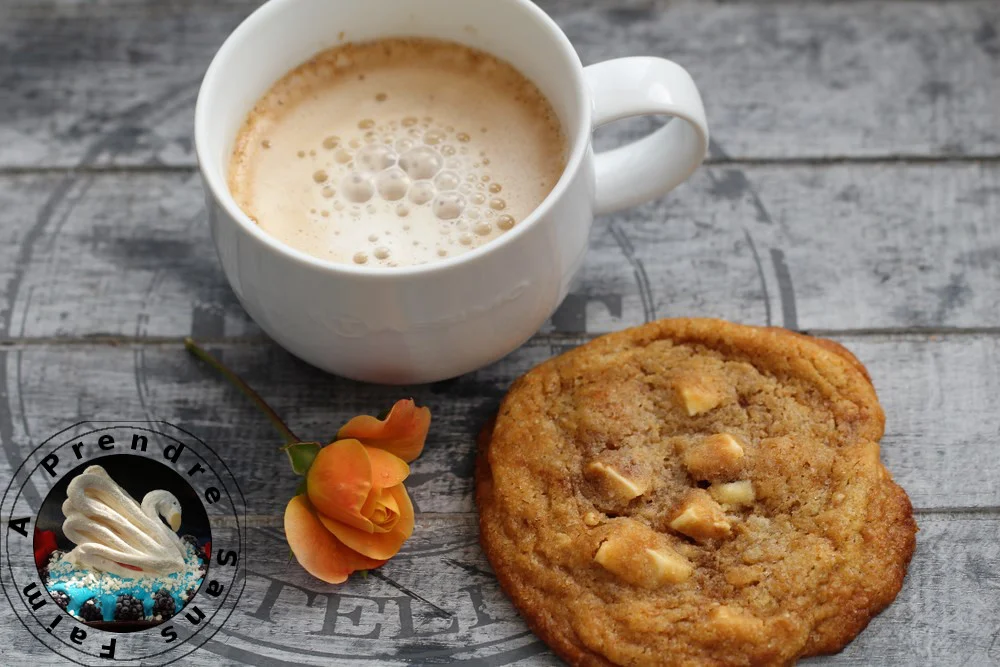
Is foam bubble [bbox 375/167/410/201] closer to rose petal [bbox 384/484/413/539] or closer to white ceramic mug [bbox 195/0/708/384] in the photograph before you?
white ceramic mug [bbox 195/0/708/384]

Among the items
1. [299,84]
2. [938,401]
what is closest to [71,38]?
[299,84]

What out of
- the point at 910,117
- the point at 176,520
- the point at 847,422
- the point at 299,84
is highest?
the point at 299,84

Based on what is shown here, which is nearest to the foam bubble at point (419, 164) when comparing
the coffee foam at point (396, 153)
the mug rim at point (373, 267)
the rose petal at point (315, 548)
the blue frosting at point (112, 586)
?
the coffee foam at point (396, 153)

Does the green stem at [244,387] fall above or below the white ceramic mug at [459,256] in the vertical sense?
below

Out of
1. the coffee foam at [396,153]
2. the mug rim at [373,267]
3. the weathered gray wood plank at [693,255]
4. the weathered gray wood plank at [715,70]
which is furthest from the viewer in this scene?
the weathered gray wood plank at [715,70]

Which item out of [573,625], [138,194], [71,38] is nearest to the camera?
[573,625]

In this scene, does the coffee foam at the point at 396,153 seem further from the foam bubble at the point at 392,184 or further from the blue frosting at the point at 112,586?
the blue frosting at the point at 112,586

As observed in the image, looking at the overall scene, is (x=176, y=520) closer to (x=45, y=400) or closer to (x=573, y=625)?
(x=45, y=400)
